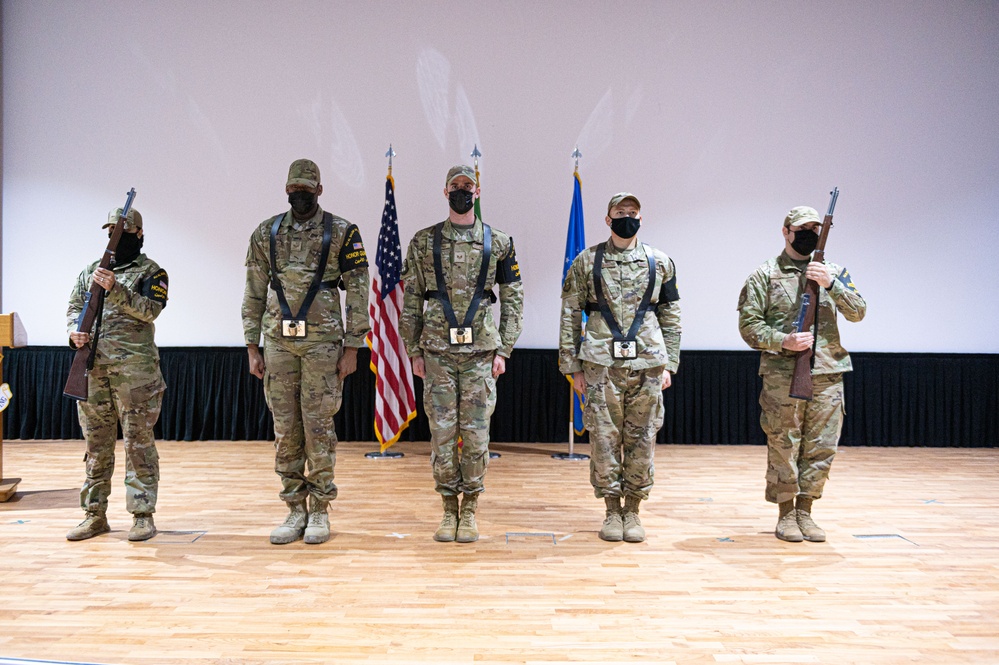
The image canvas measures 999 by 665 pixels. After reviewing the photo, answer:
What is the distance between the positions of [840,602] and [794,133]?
16.8 ft

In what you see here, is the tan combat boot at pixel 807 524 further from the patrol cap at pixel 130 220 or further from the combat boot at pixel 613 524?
the patrol cap at pixel 130 220

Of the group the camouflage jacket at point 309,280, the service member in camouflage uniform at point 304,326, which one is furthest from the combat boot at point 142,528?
the camouflage jacket at point 309,280

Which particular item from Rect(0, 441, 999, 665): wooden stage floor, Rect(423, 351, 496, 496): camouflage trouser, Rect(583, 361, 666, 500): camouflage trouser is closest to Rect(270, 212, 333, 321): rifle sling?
Rect(423, 351, 496, 496): camouflage trouser

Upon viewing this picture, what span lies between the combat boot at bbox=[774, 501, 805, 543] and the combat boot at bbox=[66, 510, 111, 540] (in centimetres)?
355

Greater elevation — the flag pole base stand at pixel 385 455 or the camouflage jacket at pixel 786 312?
the camouflage jacket at pixel 786 312

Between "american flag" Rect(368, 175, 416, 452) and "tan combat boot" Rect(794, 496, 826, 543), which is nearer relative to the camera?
"tan combat boot" Rect(794, 496, 826, 543)

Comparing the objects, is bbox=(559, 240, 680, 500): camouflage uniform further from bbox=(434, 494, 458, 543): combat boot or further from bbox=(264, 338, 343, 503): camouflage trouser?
bbox=(264, 338, 343, 503): camouflage trouser

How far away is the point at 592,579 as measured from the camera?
3121 millimetres

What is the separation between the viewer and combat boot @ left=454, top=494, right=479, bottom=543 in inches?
143

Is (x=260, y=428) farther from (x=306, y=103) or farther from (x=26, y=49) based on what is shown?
(x=26, y=49)

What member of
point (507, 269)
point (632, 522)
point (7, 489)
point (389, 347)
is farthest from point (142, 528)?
point (389, 347)

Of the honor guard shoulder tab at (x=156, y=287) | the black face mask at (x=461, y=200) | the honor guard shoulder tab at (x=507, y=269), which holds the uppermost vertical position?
the black face mask at (x=461, y=200)

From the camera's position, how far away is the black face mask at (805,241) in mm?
3615

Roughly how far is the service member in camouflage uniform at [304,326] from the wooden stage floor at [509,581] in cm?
44
